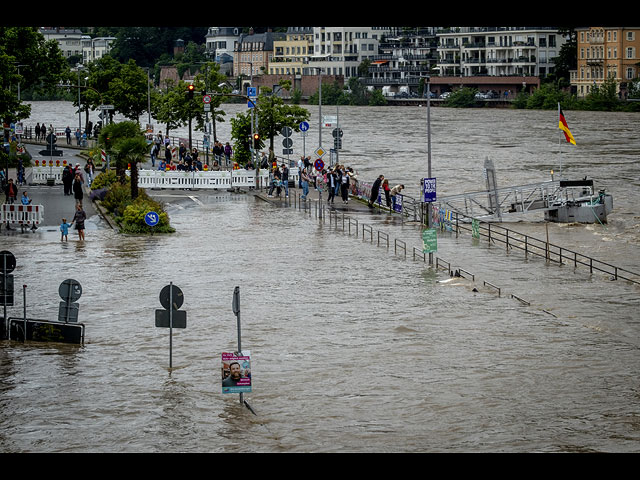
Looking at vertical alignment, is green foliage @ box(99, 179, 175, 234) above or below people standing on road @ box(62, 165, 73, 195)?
below

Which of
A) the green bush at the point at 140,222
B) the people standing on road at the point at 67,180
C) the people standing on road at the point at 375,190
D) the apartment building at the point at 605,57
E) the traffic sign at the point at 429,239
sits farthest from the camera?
the apartment building at the point at 605,57

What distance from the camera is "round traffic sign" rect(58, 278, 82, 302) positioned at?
70.3 feet

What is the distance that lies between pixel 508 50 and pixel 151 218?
424 ft

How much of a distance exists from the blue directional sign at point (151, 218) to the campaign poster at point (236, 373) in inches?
818

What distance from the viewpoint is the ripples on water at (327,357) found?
671 inches

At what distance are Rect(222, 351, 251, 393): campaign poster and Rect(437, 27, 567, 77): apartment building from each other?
464ft

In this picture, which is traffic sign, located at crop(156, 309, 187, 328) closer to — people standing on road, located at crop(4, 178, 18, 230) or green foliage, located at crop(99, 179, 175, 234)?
green foliage, located at crop(99, 179, 175, 234)

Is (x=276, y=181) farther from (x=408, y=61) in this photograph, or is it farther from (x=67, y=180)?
(x=408, y=61)

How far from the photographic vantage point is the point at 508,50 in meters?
161

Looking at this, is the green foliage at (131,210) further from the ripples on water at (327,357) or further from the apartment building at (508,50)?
the apartment building at (508,50)

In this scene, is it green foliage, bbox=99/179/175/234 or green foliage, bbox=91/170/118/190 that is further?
green foliage, bbox=91/170/118/190

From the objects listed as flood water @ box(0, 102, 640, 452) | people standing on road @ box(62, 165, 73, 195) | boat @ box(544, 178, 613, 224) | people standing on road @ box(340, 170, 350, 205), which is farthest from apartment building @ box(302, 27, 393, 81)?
flood water @ box(0, 102, 640, 452)

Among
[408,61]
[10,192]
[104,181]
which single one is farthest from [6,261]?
[408,61]

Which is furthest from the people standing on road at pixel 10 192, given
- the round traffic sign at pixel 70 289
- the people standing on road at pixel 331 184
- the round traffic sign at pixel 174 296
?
the round traffic sign at pixel 174 296
